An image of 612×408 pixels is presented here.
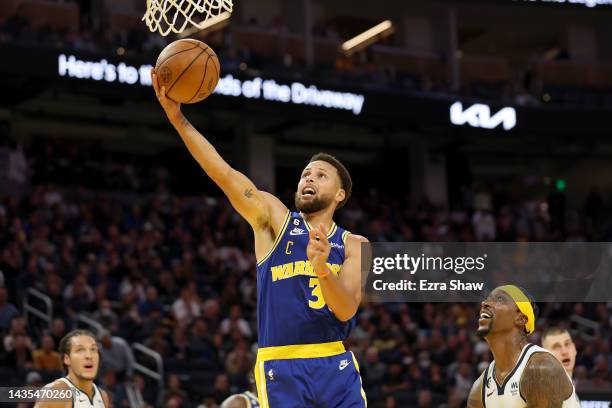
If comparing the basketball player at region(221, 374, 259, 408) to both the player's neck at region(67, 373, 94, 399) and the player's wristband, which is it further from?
the player's wristband

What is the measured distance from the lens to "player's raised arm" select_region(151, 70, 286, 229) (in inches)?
215

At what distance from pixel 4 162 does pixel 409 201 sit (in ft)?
32.3

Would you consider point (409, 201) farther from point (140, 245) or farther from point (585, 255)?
point (585, 255)

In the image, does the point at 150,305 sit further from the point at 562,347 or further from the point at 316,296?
the point at 316,296

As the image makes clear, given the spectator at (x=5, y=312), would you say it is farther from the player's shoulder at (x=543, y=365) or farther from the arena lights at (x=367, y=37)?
the arena lights at (x=367, y=37)

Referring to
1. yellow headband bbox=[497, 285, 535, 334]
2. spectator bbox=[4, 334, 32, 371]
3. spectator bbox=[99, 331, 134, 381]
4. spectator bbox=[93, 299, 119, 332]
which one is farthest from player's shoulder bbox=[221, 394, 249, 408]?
spectator bbox=[93, 299, 119, 332]

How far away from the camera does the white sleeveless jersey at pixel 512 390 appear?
18.7ft

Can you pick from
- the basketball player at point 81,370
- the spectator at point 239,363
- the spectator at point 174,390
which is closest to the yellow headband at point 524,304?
Result: the basketball player at point 81,370

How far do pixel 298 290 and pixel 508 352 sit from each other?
4.14ft

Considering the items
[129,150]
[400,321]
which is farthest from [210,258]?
[129,150]

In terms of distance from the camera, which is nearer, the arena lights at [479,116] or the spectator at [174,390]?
the spectator at [174,390]

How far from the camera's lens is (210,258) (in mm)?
18172

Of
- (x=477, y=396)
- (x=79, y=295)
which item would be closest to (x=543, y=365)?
(x=477, y=396)

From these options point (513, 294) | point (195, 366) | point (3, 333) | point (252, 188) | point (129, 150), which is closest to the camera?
point (252, 188)
